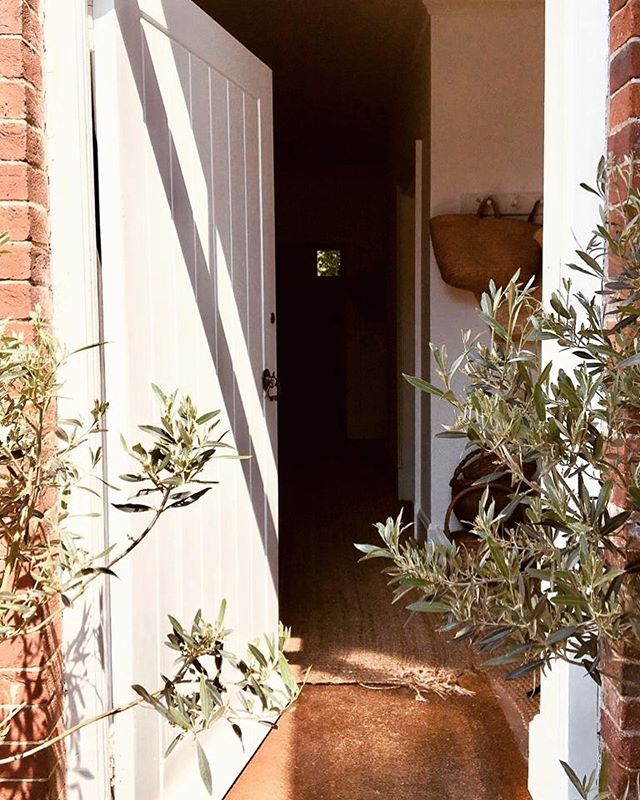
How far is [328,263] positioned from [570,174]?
7.28 metres

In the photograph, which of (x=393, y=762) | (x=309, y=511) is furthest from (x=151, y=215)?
(x=309, y=511)

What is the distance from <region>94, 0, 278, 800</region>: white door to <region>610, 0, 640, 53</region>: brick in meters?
1.01

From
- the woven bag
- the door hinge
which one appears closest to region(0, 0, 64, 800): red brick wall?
the door hinge

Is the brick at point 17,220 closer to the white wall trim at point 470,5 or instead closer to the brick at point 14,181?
the brick at point 14,181

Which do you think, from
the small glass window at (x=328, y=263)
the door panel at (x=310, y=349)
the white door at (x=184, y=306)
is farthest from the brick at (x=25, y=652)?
the small glass window at (x=328, y=263)

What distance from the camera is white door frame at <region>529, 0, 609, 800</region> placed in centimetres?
174

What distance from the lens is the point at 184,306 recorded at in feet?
6.93

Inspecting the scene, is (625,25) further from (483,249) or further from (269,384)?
(483,249)

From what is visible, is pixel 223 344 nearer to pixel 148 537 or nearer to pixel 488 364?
pixel 148 537

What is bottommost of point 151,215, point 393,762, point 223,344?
point 393,762

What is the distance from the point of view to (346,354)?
29.5 feet

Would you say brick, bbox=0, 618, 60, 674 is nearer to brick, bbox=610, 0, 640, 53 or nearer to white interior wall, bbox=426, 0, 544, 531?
brick, bbox=610, 0, 640, 53

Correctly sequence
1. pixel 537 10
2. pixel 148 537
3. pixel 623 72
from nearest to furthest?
1. pixel 623 72
2. pixel 148 537
3. pixel 537 10

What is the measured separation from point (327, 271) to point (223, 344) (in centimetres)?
670
